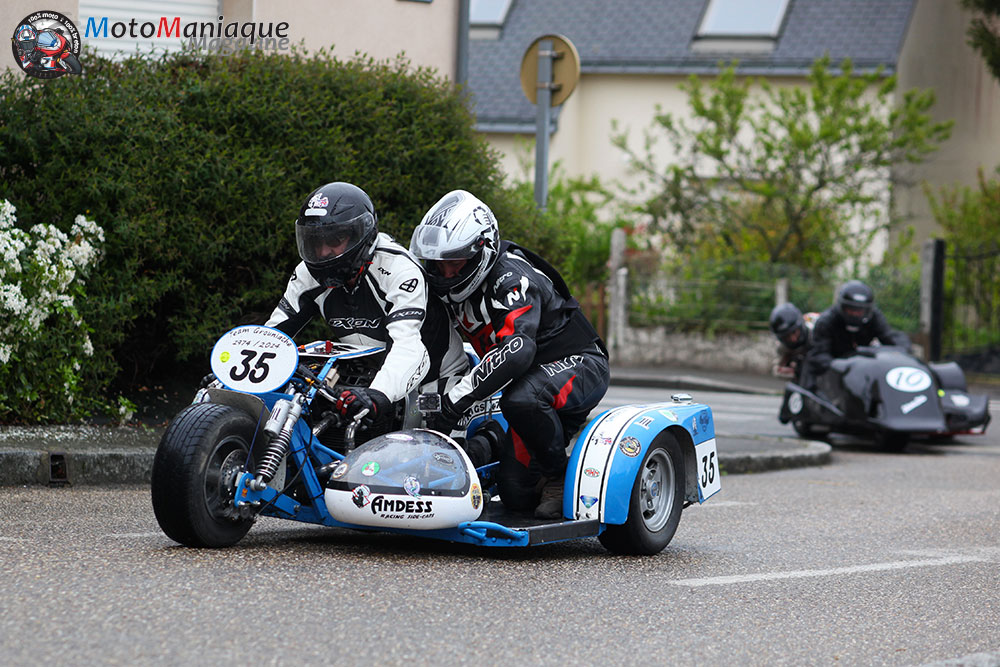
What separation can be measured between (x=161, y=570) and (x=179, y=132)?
5.09m

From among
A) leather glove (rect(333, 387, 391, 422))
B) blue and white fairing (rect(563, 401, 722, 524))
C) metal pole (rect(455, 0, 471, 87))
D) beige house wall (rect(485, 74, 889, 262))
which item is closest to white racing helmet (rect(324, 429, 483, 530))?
leather glove (rect(333, 387, 391, 422))

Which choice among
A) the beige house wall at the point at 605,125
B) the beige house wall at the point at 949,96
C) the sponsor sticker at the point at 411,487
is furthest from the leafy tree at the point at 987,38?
the sponsor sticker at the point at 411,487

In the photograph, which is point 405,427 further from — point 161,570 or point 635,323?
point 635,323

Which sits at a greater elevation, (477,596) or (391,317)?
(391,317)

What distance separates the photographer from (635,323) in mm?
25109

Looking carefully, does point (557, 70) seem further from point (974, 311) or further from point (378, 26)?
point (974, 311)

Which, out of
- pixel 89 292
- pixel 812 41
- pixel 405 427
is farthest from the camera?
pixel 812 41

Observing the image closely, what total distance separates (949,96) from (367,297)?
3012cm

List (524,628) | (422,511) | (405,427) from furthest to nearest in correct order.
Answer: (405,427) → (422,511) → (524,628)

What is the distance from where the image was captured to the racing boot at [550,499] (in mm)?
6762

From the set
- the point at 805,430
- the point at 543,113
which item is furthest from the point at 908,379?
the point at 543,113

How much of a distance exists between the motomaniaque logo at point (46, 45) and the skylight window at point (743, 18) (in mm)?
22026

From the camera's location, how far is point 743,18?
3219cm

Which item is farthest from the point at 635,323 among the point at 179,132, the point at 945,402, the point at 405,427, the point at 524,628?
the point at 524,628
